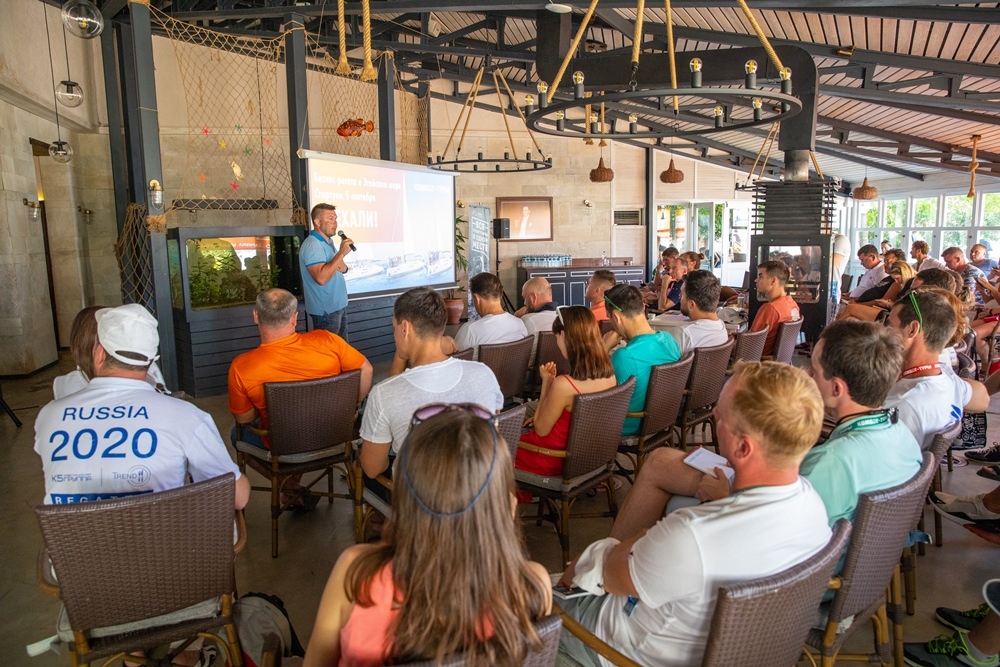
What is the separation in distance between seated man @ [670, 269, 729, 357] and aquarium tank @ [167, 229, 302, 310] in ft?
13.8

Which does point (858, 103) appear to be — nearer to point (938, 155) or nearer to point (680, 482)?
point (938, 155)

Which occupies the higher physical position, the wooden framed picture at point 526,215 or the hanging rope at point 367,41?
the hanging rope at point 367,41

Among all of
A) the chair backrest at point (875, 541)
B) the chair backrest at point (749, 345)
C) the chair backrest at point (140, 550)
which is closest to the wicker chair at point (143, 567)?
the chair backrest at point (140, 550)

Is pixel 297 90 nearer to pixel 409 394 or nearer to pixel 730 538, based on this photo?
pixel 409 394

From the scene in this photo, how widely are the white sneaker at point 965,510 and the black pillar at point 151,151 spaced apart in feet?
18.3

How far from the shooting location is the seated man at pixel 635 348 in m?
3.32

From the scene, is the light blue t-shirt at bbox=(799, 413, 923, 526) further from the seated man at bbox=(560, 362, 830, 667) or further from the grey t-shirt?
the grey t-shirt

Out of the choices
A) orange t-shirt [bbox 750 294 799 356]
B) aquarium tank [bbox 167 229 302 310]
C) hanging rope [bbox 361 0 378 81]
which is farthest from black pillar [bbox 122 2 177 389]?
orange t-shirt [bbox 750 294 799 356]

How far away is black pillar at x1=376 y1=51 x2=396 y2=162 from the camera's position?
794 centimetres

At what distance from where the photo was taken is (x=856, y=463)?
71.8 inches

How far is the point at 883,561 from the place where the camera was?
68.5 inches

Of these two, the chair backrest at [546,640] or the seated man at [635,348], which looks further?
the seated man at [635,348]

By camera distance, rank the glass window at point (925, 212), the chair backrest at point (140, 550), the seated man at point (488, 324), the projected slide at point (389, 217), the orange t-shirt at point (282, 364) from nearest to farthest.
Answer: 1. the chair backrest at point (140, 550)
2. the orange t-shirt at point (282, 364)
3. the seated man at point (488, 324)
4. the projected slide at point (389, 217)
5. the glass window at point (925, 212)

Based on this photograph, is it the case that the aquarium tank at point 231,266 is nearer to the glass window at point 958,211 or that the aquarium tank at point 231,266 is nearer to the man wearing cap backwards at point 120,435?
the man wearing cap backwards at point 120,435
